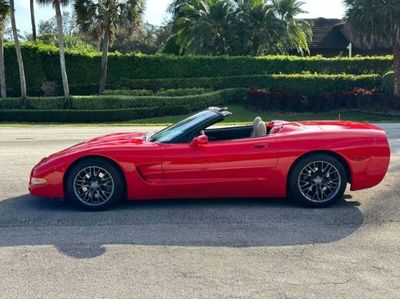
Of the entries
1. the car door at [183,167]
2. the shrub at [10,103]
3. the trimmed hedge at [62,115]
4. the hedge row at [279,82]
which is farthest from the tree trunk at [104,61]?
the car door at [183,167]

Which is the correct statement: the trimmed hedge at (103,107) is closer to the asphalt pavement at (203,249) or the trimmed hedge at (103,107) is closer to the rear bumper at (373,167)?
the asphalt pavement at (203,249)

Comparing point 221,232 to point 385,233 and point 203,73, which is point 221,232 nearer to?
point 385,233

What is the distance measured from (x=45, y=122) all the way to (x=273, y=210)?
22.3 meters

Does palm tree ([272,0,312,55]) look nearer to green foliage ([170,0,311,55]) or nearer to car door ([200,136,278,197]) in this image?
green foliage ([170,0,311,55])

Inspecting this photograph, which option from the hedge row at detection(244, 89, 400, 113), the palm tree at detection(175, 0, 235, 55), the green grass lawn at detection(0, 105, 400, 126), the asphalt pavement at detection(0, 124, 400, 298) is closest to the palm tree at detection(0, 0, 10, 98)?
the green grass lawn at detection(0, 105, 400, 126)

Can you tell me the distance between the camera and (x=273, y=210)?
19.2ft

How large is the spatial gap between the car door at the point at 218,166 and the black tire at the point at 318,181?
302 mm

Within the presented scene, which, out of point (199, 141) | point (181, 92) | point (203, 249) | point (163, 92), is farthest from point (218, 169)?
point (163, 92)

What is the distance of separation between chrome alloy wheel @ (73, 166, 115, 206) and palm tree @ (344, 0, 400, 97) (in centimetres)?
2473

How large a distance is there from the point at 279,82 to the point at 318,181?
27013mm

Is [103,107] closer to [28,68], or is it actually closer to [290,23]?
[28,68]

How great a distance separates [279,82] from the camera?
1268 inches

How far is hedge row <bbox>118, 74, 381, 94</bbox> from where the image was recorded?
3092 cm

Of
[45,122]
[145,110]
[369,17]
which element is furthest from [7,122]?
[369,17]
